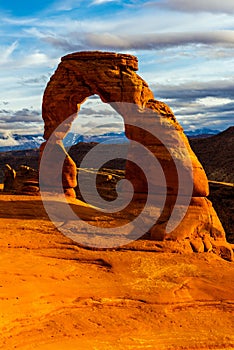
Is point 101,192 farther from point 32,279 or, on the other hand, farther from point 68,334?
point 68,334

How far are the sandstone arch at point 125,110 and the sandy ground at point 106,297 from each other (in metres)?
1.78

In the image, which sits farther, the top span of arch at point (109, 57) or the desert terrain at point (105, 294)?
the top span of arch at point (109, 57)

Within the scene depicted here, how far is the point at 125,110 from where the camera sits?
2073 centimetres

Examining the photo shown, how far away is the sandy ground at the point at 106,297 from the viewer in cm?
1095

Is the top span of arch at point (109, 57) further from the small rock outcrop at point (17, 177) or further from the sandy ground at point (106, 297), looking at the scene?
the small rock outcrop at point (17, 177)

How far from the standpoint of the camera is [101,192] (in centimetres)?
4044

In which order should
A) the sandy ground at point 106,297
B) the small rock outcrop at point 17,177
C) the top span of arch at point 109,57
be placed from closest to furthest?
1. the sandy ground at point 106,297
2. the top span of arch at point 109,57
3. the small rock outcrop at point 17,177

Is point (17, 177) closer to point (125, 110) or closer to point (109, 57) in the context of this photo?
point (125, 110)

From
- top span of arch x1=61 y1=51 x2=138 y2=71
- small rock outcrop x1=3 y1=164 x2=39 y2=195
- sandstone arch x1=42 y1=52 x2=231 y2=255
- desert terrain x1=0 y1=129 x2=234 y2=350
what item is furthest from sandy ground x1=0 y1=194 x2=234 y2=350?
small rock outcrop x1=3 y1=164 x2=39 y2=195

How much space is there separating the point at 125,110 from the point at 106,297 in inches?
404

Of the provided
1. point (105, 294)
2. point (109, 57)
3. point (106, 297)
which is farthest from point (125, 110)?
point (106, 297)

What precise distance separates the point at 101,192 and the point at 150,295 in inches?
1063

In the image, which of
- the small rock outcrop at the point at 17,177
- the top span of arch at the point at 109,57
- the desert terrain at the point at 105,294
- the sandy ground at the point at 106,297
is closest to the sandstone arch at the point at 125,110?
the top span of arch at the point at 109,57

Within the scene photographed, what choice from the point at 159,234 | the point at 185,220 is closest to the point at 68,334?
the point at 159,234
